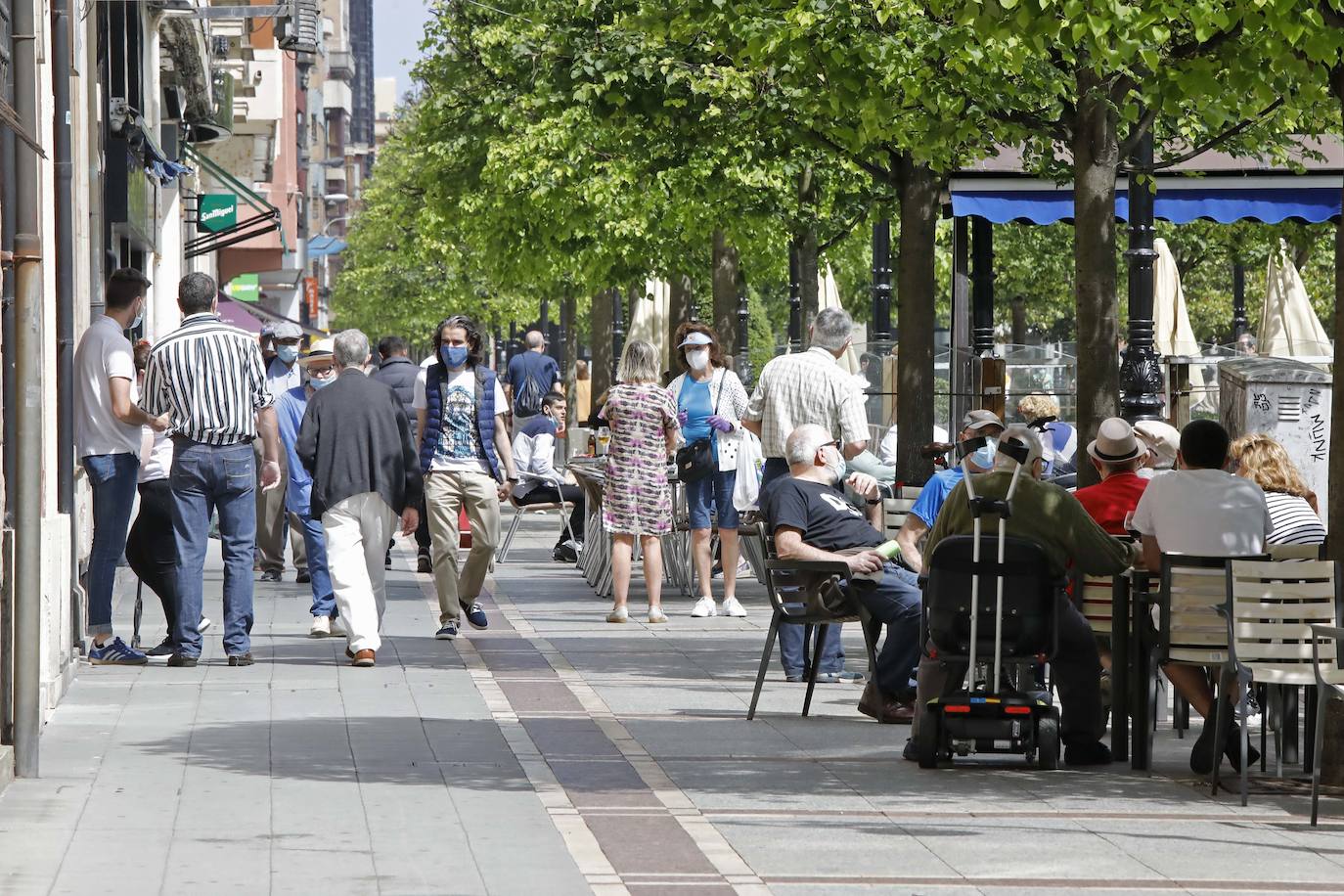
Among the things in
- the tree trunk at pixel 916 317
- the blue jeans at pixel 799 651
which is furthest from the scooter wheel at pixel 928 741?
the tree trunk at pixel 916 317

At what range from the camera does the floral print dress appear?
48.4 ft

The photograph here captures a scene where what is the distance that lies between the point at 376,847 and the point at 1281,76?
6093 millimetres

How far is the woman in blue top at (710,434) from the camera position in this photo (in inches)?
601

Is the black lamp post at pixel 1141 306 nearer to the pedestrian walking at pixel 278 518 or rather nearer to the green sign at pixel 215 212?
the pedestrian walking at pixel 278 518

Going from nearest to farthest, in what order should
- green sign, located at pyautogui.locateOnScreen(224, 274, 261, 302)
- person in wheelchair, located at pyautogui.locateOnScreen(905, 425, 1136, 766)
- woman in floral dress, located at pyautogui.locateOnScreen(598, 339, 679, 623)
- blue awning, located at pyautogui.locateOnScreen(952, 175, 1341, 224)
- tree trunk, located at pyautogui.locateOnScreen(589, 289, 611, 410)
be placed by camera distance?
person in wheelchair, located at pyautogui.locateOnScreen(905, 425, 1136, 766) → woman in floral dress, located at pyautogui.locateOnScreen(598, 339, 679, 623) → blue awning, located at pyautogui.locateOnScreen(952, 175, 1341, 224) → tree trunk, located at pyautogui.locateOnScreen(589, 289, 611, 410) → green sign, located at pyautogui.locateOnScreen(224, 274, 261, 302)

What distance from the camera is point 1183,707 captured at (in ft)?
33.7

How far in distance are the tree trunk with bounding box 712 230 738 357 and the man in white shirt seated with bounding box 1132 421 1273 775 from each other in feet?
56.3

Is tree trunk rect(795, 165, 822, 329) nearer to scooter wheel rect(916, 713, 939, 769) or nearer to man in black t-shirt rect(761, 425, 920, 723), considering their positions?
man in black t-shirt rect(761, 425, 920, 723)

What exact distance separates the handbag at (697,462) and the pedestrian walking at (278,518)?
10.6 ft

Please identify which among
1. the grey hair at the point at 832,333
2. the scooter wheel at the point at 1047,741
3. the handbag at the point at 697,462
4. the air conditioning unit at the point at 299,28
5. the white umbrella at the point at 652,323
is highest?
the air conditioning unit at the point at 299,28

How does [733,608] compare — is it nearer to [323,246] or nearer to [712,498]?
[712,498]

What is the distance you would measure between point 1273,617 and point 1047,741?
3.43 feet

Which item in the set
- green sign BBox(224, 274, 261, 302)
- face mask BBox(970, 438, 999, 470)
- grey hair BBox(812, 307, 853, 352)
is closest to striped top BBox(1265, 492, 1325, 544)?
face mask BBox(970, 438, 999, 470)

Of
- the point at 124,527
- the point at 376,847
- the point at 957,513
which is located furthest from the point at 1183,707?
the point at 124,527
